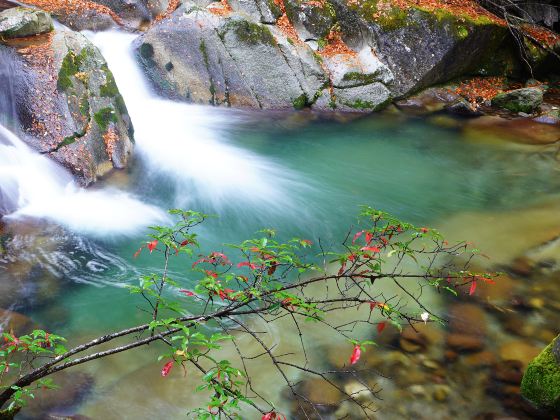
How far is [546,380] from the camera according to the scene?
12.9 feet

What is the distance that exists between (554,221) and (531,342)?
3003mm

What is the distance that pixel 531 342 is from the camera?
4766 mm

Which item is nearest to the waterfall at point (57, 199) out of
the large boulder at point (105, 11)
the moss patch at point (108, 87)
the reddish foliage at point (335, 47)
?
the moss patch at point (108, 87)

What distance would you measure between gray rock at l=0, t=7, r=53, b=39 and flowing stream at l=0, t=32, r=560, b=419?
64.3 inches

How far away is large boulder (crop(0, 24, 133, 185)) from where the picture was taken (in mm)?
7250

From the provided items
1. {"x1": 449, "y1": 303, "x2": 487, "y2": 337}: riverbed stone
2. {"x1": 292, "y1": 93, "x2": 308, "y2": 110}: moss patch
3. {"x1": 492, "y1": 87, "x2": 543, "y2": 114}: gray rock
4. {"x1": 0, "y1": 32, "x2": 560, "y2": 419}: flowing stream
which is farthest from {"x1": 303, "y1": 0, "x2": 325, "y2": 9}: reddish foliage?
{"x1": 449, "y1": 303, "x2": 487, "y2": 337}: riverbed stone

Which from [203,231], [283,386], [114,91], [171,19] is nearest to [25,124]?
[114,91]

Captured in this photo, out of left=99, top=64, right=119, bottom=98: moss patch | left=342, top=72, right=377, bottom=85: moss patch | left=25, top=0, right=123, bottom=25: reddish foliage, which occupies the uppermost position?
left=25, top=0, right=123, bottom=25: reddish foliage

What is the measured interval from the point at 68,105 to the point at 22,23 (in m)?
1.59

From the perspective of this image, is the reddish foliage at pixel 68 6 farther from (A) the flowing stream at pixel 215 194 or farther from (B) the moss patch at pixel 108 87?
(B) the moss patch at pixel 108 87

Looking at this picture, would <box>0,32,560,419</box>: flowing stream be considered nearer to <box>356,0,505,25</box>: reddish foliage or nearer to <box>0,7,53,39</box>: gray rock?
<box>0,7,53,39</box>: gray rock

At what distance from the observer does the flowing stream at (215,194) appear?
5.02 metres

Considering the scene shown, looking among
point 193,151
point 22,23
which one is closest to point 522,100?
point 193,151

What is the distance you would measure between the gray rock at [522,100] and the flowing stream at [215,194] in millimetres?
1459
